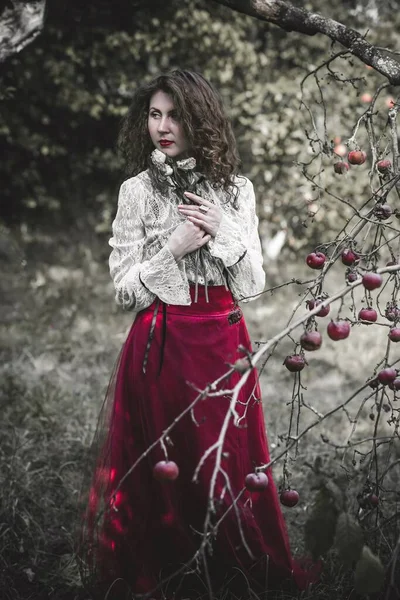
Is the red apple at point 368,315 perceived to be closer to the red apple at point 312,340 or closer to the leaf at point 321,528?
the red apple at point 312,340

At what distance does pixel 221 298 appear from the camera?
204 cm

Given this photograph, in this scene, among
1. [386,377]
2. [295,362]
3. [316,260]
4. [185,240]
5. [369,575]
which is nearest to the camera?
[369,575]

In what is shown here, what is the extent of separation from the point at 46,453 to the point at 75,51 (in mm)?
Result: 3265

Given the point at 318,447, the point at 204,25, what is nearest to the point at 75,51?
the point at 204,25

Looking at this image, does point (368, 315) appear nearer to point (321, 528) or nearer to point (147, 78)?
point (321, 528)

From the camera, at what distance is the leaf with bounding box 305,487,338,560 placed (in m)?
1.21

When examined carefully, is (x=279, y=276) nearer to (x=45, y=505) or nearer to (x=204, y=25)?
(x=204, y=25)

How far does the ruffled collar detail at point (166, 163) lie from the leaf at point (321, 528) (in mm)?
1177

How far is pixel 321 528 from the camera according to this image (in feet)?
3.97

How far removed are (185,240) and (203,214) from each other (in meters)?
0.10

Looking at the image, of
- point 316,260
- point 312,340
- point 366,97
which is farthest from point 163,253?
point 366,97

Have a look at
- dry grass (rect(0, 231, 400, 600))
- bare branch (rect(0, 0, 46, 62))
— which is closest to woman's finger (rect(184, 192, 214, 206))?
dry grass (rect(0, 231, 400, 600))
